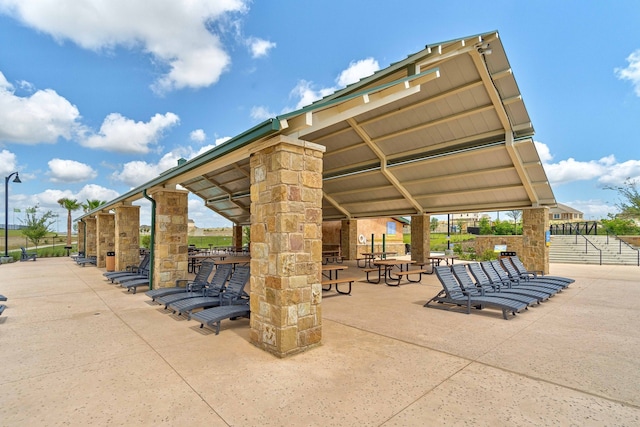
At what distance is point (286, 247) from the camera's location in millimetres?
4328

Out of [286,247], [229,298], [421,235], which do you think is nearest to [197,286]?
[229,298]

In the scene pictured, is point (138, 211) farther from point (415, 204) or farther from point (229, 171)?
point (415, 204)

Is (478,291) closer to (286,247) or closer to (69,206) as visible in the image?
(286,247)

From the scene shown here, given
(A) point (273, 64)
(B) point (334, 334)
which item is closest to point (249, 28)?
(A) point (273, 64)

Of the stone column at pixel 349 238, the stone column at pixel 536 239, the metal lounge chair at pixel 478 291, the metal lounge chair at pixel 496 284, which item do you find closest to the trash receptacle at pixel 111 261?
the stone column at pixel 349 238

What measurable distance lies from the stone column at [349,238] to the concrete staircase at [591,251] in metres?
11.7

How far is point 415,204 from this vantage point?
15.5 meters

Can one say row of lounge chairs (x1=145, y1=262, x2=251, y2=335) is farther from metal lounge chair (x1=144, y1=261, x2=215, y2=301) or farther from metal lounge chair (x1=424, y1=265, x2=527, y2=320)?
metal lounge chair (x1=424, y1=265, x2=527, y2=320)

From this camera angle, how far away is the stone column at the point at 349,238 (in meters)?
19.9

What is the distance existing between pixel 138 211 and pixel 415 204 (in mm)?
12303

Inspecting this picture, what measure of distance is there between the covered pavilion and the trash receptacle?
1.36 metres

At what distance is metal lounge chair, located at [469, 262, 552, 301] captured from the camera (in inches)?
301

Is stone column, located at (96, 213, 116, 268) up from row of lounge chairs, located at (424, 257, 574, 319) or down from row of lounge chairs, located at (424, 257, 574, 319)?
up

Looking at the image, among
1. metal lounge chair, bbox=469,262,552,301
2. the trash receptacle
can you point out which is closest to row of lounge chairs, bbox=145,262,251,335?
metal lounge chair, bbox=469,262,552,301
